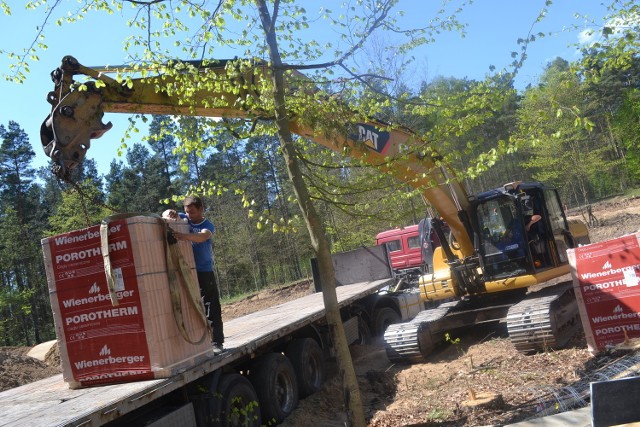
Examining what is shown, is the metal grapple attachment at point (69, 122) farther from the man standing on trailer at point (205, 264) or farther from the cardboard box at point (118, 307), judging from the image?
the man standing on trailer at point (205, 264)

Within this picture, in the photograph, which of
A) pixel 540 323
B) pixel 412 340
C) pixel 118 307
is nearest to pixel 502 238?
pixel 540 323

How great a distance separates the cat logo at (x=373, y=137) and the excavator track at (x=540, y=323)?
11.5 feet

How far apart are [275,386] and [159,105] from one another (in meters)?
3.75

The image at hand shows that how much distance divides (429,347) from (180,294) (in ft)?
19.1

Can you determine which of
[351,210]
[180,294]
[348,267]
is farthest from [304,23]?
[348,267]

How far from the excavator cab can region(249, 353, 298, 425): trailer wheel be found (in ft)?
14.0

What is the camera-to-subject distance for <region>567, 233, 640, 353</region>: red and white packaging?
7484 mm

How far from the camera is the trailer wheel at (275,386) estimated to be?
747cm

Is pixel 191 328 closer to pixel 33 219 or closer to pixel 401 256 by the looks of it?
pixel 401 256

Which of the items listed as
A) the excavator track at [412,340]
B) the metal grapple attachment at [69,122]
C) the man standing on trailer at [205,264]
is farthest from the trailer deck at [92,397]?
the excavator track at [412,340]

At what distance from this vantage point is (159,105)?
696 centimetres

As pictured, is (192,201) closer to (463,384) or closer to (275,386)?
(275,386)

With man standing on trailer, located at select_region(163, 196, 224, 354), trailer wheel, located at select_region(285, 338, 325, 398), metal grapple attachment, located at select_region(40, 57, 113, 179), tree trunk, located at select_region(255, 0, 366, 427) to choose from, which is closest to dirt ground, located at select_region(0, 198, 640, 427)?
trailer wheel, located at select_region(285, 338, 325, 398)

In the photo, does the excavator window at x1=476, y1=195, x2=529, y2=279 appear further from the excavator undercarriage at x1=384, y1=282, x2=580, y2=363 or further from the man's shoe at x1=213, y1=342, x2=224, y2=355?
the man's shoe at x1=213, y1=342, x2=224, y2=355
